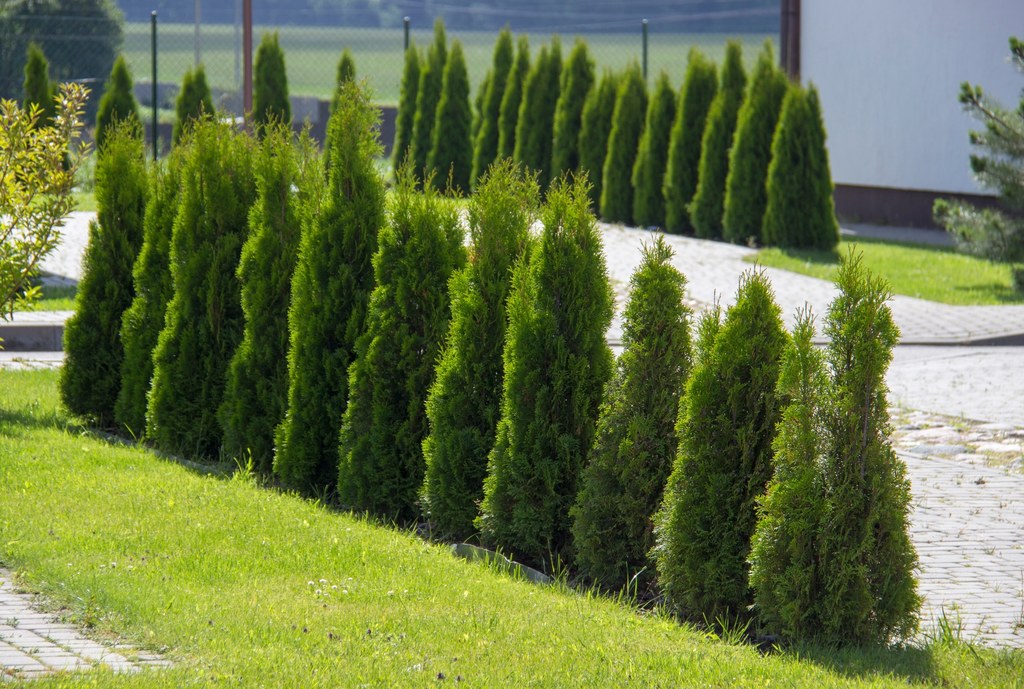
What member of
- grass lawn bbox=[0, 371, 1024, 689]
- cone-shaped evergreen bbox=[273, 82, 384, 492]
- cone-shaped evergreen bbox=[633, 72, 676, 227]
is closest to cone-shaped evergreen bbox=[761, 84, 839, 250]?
cone-shaped evergreen bbox=[633, 72, 676, 227]

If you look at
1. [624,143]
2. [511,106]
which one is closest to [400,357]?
[624,143]

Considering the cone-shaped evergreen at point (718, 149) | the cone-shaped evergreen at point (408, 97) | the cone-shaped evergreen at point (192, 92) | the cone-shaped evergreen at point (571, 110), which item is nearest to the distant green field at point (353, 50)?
the cone-shaped evergreen at point (408, 97)

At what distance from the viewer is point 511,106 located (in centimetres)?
2194

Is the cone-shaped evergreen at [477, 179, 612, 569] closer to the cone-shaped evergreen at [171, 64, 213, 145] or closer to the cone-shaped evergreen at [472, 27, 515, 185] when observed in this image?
the cone-shaped evergreen at [472, 27, 515, 185]

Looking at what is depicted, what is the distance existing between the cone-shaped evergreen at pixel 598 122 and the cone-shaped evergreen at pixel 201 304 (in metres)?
12.7

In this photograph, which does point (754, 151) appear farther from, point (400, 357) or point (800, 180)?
point (400, 357)

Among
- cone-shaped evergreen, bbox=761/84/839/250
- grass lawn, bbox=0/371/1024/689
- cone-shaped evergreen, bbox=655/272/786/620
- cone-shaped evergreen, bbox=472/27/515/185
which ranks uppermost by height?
cone-shaped evergreen, bbox=472/27/515/185

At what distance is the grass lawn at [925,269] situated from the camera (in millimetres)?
14352

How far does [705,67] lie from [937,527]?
537 inches

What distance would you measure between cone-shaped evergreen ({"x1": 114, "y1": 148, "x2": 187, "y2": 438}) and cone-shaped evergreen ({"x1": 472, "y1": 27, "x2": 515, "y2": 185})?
13636 mm

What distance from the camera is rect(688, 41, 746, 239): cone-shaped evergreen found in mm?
18688

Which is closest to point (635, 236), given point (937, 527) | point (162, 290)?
point (162, 290)

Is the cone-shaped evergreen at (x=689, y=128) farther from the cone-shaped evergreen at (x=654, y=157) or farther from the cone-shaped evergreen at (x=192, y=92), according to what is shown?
the cone-shaped evergreen at (x=192, y=92)

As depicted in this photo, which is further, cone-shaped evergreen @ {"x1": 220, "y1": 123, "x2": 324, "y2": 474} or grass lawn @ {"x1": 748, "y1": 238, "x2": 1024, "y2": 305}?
grass lawn @ {"x1": 748, "y1": 238, "x2": 1024, "y2": 305}
